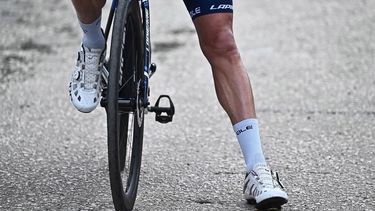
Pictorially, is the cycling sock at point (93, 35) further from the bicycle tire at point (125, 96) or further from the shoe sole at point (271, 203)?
the shoe sole at point (271, 203)

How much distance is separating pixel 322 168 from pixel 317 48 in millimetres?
3850

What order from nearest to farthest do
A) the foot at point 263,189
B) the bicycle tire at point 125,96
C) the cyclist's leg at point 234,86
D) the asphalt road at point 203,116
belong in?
the bicycle tire at point 125,96, the foot at point 263,189, the cyclist's leg at point 234,86, the asphalt road at point 203,116

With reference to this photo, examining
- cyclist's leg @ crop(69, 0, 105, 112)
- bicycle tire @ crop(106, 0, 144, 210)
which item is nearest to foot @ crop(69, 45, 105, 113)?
cyclist's leg @ crop(69, 0, 105, 112)

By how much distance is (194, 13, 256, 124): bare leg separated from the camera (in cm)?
483

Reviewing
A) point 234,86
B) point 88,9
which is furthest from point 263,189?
point 88,9

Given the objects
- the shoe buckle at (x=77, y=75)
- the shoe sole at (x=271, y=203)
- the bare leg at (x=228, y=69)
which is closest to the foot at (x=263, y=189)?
the shoe sole at (x=271, y=203)

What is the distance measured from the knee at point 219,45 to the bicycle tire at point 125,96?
0.35m

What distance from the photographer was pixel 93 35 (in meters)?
4.96

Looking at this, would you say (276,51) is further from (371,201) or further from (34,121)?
(371,201)

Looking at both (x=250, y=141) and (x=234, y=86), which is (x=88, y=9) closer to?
(x=234, y=86)

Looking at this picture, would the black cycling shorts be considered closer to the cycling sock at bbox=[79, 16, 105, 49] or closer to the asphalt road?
the cycling sock at bbox=[79, 16, 105, 49]

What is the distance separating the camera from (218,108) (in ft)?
24.4

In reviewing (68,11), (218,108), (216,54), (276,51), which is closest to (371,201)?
(216,54)

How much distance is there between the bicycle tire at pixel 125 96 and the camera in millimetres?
4289
